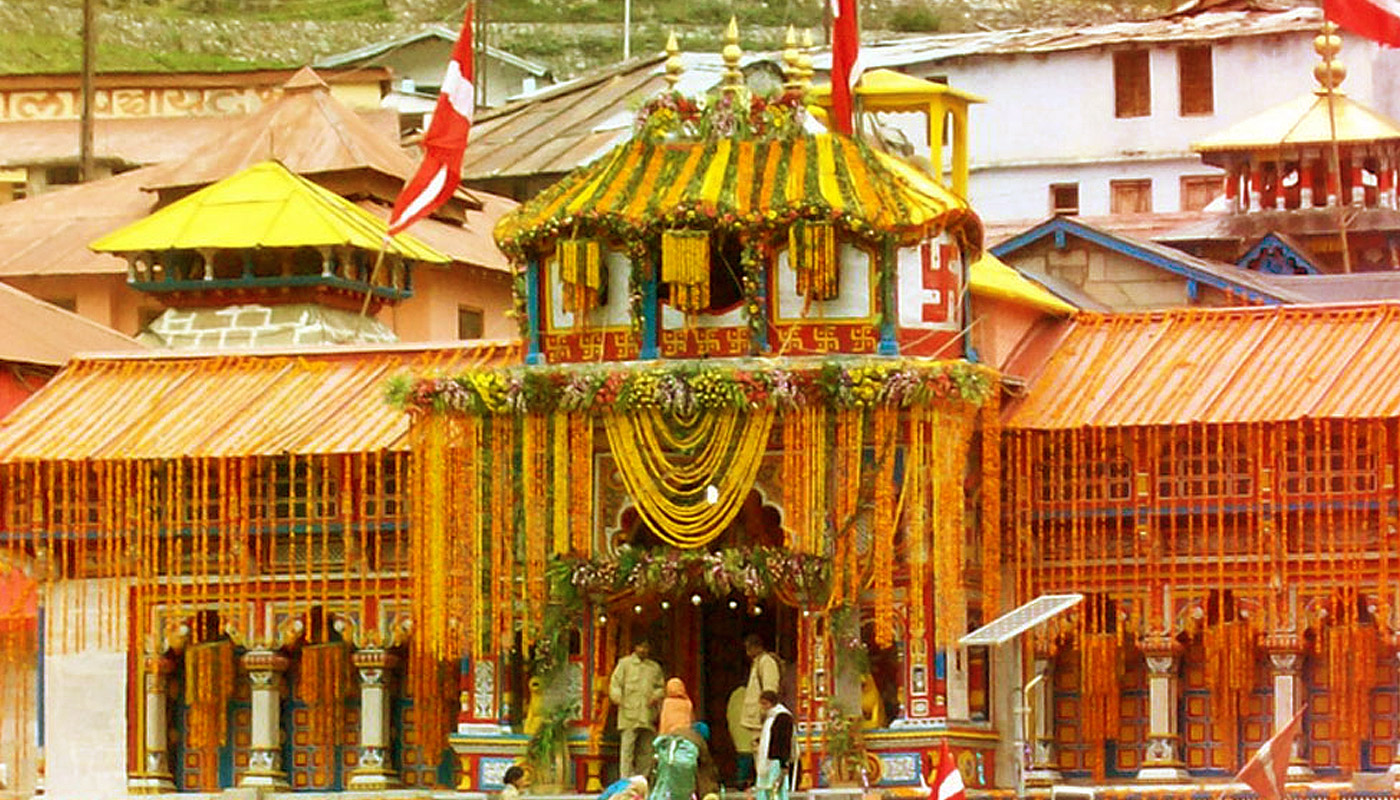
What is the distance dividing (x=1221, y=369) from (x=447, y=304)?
21079 millimetres

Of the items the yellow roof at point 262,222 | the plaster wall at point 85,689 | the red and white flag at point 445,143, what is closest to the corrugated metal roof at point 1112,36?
the yellow roof at point 262,222

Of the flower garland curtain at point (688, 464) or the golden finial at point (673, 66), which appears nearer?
the flower garland curtain at point (688, 464)

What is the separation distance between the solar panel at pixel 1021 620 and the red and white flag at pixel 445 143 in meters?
9.70

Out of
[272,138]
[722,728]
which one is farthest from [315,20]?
[722,728]

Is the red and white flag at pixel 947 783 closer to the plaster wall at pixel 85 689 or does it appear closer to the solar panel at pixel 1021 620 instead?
the solar panel at pixel 1021 620

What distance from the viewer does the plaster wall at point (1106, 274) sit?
66.4 meters

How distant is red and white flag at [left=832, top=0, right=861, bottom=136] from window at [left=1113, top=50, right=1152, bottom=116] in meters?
30.7

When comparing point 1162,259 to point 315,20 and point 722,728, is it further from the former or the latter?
point 315,20

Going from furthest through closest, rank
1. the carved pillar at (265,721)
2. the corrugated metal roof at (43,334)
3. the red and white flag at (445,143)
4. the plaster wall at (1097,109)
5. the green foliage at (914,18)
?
the green foliage at (914,18), the plaster wall at (1097,109), the corrugated metal roof at (43,334), the carved pillar at (265,721), the red and white flag at (445,143)

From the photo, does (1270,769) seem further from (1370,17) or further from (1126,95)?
(1126,95)

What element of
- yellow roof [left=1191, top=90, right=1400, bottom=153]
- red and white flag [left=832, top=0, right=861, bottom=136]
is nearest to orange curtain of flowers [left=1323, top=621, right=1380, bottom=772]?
red and white flag [left=832, top=0, right=861, bottom=136]

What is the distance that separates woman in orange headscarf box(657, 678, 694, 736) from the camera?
2077 inches

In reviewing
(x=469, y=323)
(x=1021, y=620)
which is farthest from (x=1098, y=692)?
(x=469, y=323)

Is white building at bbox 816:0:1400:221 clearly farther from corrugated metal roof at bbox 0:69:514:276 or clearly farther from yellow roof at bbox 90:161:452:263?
yellow roof at bbox 90:161:452:263
